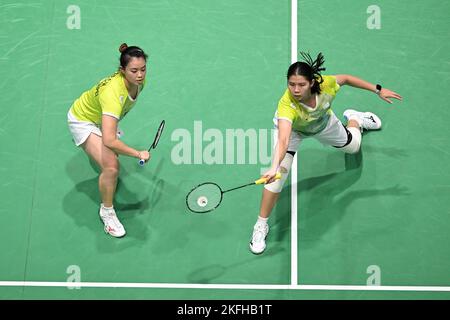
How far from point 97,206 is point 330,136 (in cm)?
250

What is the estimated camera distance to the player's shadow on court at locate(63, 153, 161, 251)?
6301 mm

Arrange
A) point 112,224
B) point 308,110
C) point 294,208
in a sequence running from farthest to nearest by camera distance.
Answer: point 294,208 → point 112,224 → point 308,110

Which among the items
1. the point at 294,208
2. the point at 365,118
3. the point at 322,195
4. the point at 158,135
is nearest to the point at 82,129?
the point at 158,135

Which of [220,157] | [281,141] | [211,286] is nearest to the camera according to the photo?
[281,141]

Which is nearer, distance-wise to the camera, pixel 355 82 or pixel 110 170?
pixel 355 82

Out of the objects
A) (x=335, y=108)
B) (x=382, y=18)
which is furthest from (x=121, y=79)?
(x=382, y=18)

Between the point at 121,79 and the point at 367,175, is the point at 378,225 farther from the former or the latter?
the point at 121,79

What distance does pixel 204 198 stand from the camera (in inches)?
232

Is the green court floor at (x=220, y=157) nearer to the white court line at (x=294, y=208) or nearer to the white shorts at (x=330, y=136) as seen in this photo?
the white court line at (x=294, y=208)

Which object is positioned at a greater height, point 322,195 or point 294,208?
point 322,195

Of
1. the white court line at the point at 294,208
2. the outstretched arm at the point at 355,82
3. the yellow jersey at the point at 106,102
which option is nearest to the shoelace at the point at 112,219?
the yellow jersey at the point at 106,102
